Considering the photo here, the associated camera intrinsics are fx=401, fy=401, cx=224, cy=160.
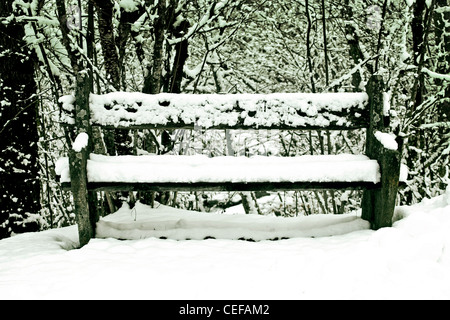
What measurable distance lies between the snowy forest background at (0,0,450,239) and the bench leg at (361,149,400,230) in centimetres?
53

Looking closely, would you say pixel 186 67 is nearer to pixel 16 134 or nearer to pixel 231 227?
pixel 16 134

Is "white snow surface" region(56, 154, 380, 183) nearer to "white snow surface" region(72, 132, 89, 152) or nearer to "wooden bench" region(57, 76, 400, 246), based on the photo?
"wooden bench" region(57, 76, 400, 246)

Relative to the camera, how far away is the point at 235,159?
2967 mm

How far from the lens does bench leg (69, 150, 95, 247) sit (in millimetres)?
2701

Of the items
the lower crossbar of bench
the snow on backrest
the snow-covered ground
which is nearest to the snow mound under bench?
the snow-covered ground

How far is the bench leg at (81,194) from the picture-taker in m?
2.70

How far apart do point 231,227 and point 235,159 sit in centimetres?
51

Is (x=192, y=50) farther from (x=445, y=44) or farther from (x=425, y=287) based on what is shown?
(x=425, y=287)

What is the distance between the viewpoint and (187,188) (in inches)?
110

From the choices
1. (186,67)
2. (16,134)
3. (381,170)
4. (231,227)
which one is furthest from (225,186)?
(186,67)

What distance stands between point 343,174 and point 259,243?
75 cm

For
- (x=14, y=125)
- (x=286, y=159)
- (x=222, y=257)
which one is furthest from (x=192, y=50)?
(x=222, y=257)
